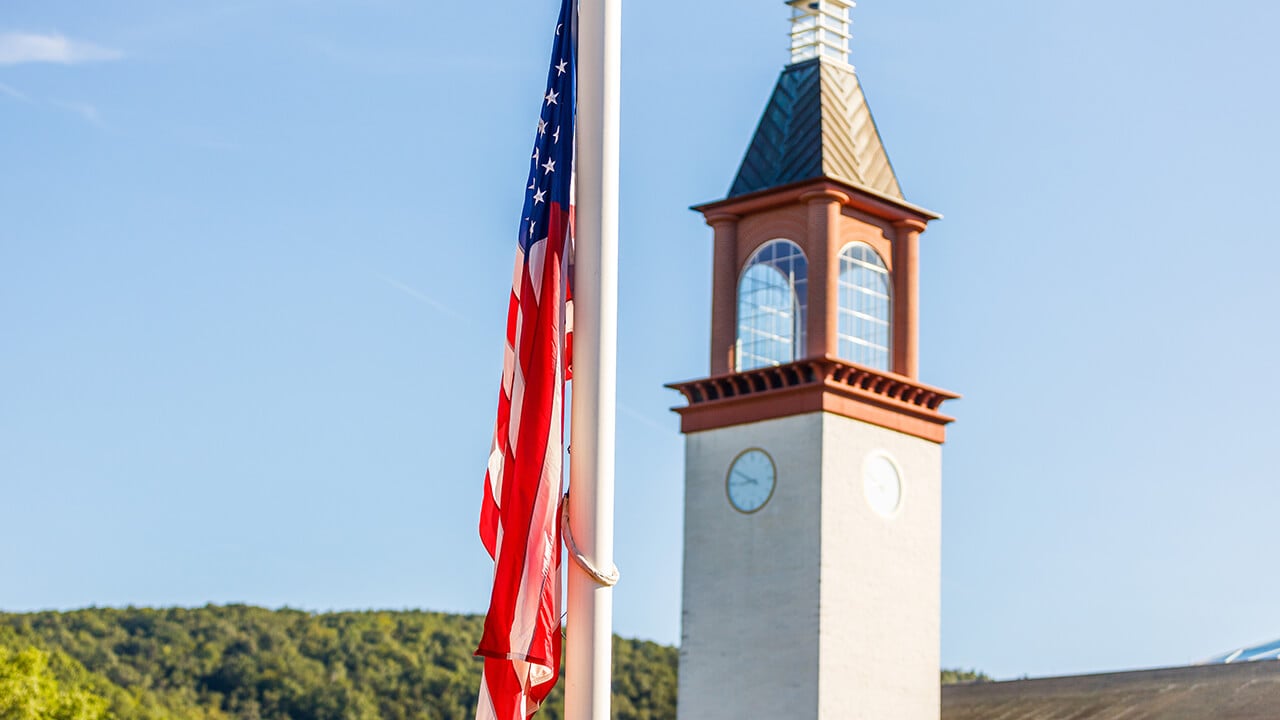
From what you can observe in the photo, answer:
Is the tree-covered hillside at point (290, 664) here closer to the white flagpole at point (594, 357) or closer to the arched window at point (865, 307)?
the arched window at point (865, 307)

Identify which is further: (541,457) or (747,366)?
(747,366)

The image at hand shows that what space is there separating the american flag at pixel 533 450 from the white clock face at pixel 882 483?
959 inches

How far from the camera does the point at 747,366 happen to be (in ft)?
120

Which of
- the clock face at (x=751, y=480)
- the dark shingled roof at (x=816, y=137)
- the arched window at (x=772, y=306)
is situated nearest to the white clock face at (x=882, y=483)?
the clock face at (x=751, y=480)

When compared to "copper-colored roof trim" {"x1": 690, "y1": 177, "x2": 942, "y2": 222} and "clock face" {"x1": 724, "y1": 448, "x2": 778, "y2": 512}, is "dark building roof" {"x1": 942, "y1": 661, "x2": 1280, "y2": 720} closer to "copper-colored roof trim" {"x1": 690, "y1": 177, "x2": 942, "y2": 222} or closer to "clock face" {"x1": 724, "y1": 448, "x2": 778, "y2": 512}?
"clock face" {"x1": 724, "y1": 448, "x2": 778, "y2": 512}

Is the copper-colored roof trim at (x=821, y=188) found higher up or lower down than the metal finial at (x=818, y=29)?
lower down

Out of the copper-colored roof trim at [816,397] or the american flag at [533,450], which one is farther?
the copper-colored roof trim at [816,397]

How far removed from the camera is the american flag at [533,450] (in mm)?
10617

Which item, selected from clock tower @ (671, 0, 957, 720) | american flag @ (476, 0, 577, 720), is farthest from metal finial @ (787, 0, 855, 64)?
american flag @ (476, 0, 577, 720)

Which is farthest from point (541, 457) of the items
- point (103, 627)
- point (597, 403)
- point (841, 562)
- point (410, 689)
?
point (103, 627)

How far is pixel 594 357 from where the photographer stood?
1057cm

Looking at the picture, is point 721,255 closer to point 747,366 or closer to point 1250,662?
point 747,366

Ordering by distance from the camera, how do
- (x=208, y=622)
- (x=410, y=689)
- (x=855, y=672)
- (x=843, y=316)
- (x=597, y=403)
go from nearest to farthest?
(x=597, y=403) < (x=855, y=672) < (x=843, y=316) < (x=410, y=689) < (x=208, y=622)

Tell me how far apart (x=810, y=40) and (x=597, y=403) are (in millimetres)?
28310
